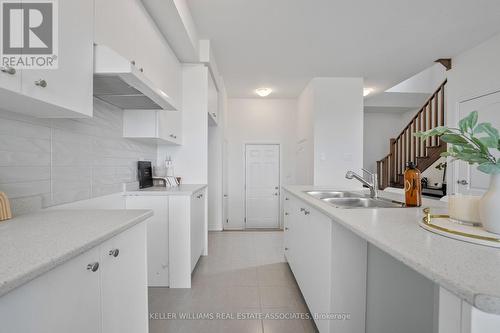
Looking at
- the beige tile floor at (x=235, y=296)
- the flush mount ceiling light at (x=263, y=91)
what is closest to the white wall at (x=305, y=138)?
the flush mount ceiling light at (x=263, y=91)

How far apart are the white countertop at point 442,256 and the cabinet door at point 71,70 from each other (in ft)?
4.35

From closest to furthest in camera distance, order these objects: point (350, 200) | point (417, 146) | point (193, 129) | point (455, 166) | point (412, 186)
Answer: point (412, 186) < point (350, 200) < point (193, 129) < point (455, 166) < point (417, 146)

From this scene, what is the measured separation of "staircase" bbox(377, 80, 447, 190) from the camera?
425 centimetres

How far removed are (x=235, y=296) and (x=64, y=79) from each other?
6.49 feet

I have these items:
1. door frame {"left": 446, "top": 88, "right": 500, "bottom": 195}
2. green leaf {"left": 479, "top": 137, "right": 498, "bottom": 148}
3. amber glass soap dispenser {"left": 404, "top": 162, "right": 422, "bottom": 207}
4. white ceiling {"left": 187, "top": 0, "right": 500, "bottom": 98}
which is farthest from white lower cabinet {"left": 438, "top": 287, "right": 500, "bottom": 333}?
door frame {"left": 446, "top": 88, "right": 500, "bottom": 195}

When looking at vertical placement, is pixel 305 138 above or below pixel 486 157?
above

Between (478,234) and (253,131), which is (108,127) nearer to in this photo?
(478,234)

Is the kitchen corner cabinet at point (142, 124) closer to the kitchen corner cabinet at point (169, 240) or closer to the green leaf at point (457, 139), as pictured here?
the kitchen corner cabinet at point (169, 240)

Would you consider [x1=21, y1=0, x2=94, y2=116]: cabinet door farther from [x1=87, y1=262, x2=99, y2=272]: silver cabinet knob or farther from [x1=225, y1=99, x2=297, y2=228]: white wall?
[x1=225, y1=99, x2=297, y2=228]: white wall

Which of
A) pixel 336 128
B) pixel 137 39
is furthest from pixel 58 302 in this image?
pixel 336 128

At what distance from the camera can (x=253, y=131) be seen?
513cm

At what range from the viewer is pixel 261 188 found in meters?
5.15

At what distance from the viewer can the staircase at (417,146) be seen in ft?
13.9

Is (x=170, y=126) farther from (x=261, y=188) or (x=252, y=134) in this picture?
(x=261, y=188)
